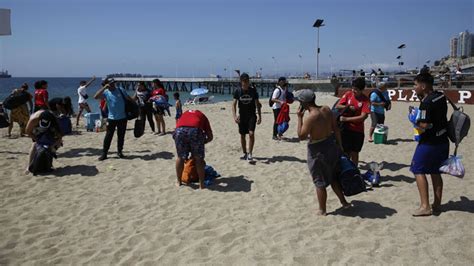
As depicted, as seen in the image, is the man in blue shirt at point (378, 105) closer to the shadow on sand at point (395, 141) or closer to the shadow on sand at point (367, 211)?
the shadow on sand at point (395, 141)

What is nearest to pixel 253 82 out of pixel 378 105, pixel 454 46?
pixel 378 105

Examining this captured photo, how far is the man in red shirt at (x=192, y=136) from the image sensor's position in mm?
5172

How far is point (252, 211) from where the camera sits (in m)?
4.55

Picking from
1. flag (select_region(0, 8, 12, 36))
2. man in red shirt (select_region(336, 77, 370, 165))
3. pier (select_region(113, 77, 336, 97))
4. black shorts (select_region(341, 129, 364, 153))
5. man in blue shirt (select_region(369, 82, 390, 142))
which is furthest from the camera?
pier (select_region(113, 77, 336, 97))

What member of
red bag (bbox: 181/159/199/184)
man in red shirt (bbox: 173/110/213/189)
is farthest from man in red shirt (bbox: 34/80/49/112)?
man in red shirt (bbox: 173/110/213/189)

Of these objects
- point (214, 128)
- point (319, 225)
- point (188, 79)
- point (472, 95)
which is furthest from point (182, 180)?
point (188, 79)

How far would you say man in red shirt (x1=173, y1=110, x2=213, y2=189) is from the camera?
17.0 ft

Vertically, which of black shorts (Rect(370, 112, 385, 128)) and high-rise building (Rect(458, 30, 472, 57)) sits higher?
high-rise building (Rect(458, 30, 472, 57))

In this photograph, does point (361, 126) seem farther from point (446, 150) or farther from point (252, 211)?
point (252, 211)

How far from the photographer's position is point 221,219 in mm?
4305

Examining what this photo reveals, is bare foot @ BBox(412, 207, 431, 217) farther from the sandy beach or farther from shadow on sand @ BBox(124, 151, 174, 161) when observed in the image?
shadow on sand @ BBox(124, 151, 174, 161)

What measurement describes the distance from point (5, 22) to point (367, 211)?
799 cm

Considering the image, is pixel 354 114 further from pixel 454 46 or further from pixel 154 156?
pixel 454 46

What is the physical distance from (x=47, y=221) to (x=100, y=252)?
1187 mm
